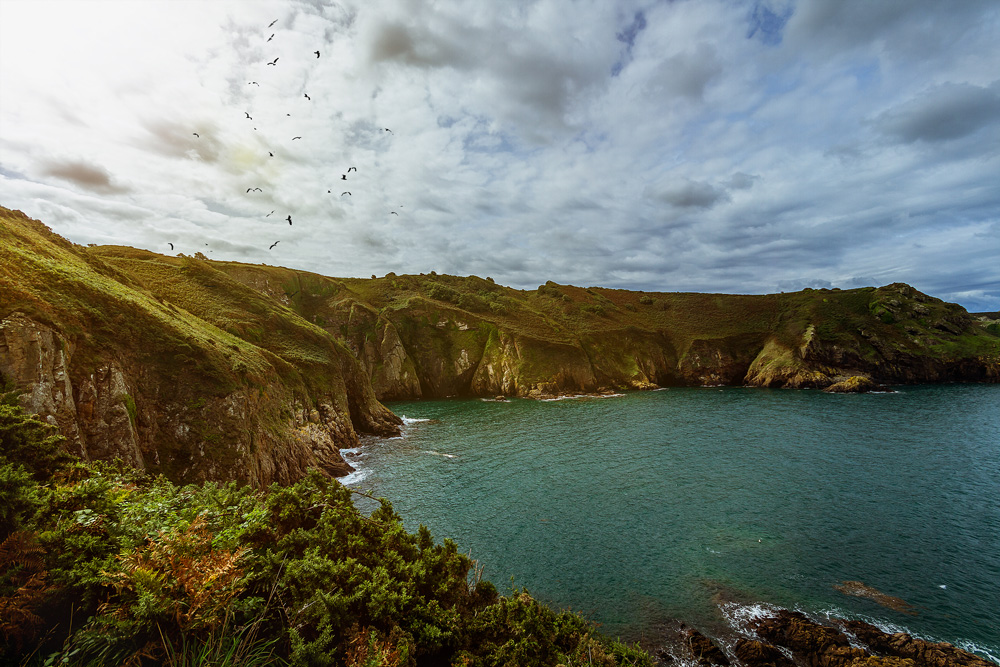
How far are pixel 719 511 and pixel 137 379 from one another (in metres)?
41.6

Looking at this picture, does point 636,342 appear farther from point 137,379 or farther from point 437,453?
point 137,379

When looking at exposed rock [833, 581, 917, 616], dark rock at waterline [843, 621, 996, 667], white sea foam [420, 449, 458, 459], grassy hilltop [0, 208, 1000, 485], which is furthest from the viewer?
white sea foam [420, 449, 458, 459]

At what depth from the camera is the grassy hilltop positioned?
22234mm

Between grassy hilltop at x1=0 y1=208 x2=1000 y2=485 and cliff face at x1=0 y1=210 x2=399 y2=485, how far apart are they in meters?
0.11

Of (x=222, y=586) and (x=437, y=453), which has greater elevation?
(x=222, y=586)

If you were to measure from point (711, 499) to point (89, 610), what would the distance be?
1420 inches

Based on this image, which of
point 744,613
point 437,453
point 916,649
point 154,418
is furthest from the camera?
point 437,453

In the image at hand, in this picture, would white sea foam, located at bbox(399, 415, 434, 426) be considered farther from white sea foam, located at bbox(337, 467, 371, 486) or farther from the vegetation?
the vegetation

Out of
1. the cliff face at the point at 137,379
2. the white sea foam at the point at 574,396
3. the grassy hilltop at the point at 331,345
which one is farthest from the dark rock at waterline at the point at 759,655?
the white sea foam at the point at 574,396

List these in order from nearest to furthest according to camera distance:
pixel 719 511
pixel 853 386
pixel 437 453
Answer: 1. pixel 719 511
2. pixel 437 453
3. pixel 853 386

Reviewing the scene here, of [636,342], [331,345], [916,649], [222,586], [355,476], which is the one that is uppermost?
[636,342]

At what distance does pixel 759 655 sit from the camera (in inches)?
663

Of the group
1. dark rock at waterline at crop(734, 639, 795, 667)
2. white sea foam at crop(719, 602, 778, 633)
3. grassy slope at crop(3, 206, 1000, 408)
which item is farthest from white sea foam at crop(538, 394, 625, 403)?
dark rock at waterline at crop(734, 639, 795, 667)

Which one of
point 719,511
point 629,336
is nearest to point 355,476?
point 719,511
